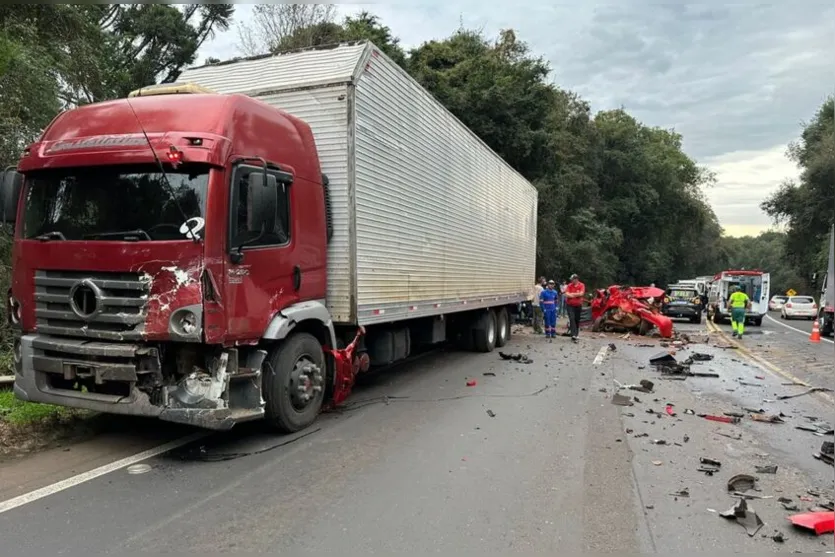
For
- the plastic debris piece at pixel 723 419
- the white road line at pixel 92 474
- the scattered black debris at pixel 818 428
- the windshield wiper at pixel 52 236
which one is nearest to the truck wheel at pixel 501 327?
the plastic debris piece at pixel 723 419

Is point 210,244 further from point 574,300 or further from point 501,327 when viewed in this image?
point 574,300

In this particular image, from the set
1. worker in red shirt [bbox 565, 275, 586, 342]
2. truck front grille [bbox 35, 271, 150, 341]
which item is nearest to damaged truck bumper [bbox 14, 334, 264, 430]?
truck front grille [bbox 35, 271, 150, 341]

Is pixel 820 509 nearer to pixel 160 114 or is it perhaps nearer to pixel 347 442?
pixel 347 442

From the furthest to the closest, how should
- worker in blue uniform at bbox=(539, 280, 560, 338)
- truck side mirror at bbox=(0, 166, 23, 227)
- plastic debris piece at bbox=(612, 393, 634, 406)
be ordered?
worker in blue uniform at bbox=(539, 280, 560, 338) → plastic debris piece at bbox=(612, 393, 634, 406) → truck side mirror at bbox=(0, 166, 23, 227)

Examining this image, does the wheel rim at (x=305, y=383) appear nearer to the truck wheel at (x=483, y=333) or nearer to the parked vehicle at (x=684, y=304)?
the truck wheel at (x=483, y=333)

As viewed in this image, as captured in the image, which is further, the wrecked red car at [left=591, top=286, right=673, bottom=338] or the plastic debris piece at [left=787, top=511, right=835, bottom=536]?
the wrecked red car at [left=591, top=286, right=673, bottom=338]

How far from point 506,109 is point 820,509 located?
21793 mm

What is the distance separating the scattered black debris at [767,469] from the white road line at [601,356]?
19.8 ft

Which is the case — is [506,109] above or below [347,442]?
above

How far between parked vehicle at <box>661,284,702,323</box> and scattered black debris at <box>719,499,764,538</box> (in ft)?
74.1

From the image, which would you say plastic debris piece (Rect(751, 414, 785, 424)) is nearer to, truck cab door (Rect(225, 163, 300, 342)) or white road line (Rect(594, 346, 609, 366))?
white road line (Rect(594, 346, 609, 366))

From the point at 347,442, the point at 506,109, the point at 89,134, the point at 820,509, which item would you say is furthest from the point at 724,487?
the point at 506,109

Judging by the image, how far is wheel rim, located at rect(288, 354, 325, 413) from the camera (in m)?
5.81

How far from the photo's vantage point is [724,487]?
15.1ft
